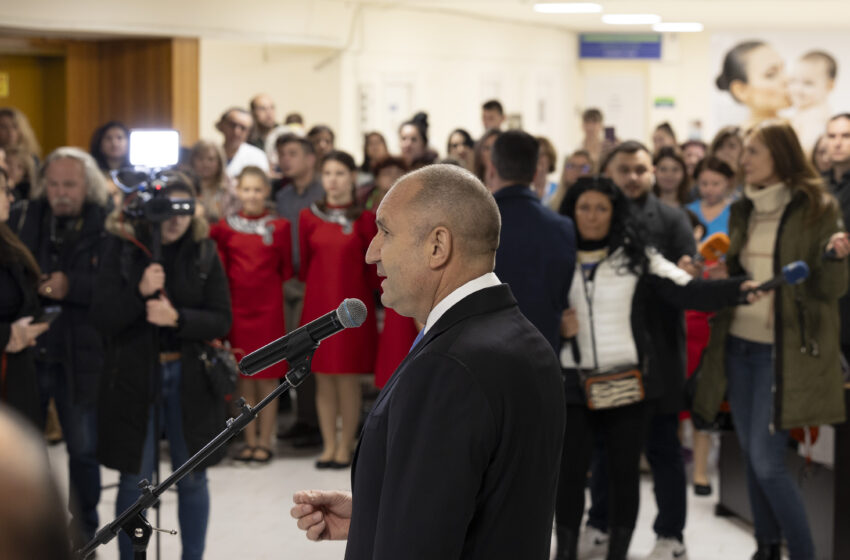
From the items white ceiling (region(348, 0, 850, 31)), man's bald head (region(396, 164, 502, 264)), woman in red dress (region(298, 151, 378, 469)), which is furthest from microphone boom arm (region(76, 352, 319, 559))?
white ceiling (region(348, 0, 850, 31))

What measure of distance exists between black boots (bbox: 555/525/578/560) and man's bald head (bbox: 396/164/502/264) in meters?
2.59

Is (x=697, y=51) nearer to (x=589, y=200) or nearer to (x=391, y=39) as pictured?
(x=391, y=39)

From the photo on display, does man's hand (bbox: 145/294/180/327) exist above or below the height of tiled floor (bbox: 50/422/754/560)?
above

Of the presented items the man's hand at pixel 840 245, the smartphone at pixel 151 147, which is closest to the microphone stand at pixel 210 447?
the smartphone at pixel 151 147

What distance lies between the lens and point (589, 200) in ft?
13.5

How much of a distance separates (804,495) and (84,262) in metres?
3.04

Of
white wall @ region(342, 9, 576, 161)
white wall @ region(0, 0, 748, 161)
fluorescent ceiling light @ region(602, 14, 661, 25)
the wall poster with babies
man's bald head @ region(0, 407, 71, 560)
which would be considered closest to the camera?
man's bald head @ region(0, 407, 71, 560)

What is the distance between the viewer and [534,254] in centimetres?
388

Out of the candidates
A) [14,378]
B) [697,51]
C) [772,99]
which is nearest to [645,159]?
[14,378]

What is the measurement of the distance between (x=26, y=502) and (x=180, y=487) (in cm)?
312

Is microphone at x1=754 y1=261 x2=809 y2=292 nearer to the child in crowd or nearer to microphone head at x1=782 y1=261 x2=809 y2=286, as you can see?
microphone head at x1=782 y1=261 x2=809 y2=286

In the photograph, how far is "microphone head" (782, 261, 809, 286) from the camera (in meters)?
3.81

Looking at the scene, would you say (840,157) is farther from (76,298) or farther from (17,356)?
(17,356)

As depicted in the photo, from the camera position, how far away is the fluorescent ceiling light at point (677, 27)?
1480cm
